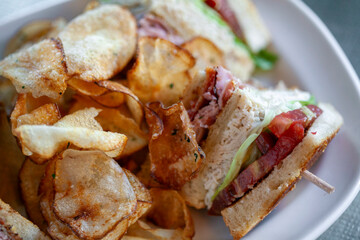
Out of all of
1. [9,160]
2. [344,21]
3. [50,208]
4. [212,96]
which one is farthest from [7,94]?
[344,21]

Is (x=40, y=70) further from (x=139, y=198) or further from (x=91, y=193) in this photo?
(x=139, y=198)

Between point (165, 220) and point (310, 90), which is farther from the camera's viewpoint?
point (310, 90)

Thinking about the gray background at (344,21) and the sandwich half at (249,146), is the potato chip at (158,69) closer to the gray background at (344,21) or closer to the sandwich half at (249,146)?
the sandwich half at (249,146)

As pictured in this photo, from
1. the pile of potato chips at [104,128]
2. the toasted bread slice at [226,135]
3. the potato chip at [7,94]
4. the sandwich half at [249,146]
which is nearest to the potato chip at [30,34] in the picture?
the pile of potato chips at [104,128]

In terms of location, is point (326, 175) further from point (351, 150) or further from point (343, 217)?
point (343, 217)

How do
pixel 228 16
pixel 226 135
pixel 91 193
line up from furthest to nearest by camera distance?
1. pixel 228 16
2. pixel 226 135
3. pixel 91 193

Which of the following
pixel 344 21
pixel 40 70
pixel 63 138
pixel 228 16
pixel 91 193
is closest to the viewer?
pixel 63 138
